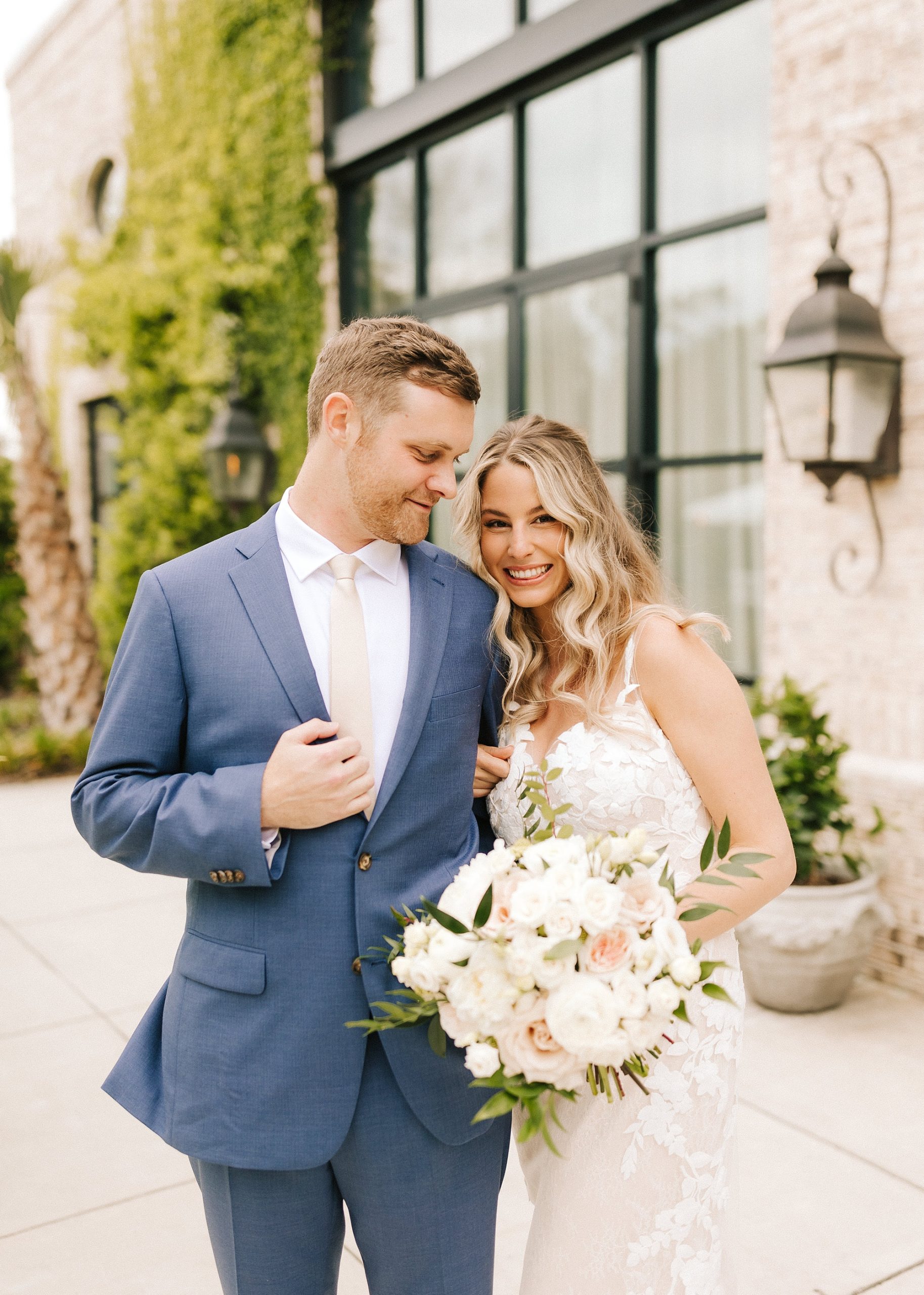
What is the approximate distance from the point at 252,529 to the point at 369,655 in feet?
0.99

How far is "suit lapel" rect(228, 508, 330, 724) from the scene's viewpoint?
1.79 m

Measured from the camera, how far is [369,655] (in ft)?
6.26

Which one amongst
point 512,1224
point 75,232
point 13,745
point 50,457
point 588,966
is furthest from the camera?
point 75,232

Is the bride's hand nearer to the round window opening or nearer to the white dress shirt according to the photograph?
the white dress shirt

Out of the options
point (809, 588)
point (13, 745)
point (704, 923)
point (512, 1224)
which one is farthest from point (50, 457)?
point (704, 923)

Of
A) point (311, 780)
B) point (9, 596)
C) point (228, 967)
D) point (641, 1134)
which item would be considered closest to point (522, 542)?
point (311, 780)

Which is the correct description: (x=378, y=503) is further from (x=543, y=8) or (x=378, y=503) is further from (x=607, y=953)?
(x=543, y=8)

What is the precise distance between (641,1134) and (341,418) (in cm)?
142

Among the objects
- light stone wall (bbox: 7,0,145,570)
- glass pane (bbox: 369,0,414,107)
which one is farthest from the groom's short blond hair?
light stone wall (bbox: 7,0,145,570)

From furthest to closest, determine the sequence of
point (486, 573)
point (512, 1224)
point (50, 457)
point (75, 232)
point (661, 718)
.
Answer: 1. point (75, 232)
2. point (50, 457)
3. point (512, 1224)
4. point (486, 573)
5. point (661, 718)

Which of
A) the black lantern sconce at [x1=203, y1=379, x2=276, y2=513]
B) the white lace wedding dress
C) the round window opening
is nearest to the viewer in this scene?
the white lace wedding dress

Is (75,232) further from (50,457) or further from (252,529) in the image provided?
(252,529)

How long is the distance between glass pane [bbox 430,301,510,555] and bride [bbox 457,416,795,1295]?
5142 millimetres

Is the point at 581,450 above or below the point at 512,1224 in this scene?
above
